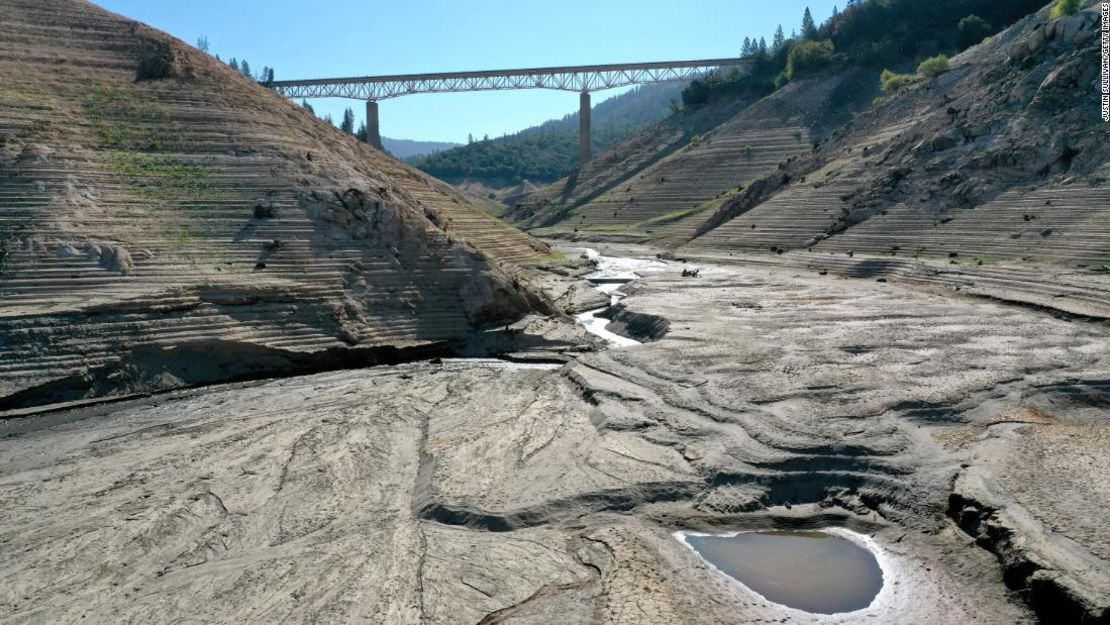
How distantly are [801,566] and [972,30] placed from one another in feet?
209

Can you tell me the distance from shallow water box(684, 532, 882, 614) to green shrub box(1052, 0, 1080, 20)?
3948 centimetres

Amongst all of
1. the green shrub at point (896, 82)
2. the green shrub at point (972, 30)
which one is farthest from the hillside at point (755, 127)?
the green shrub at point (896, 82)

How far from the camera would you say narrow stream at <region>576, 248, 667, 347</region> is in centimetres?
2048

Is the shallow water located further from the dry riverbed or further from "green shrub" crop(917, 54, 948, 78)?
"green shrub" crop(917, 54, 948, 78)

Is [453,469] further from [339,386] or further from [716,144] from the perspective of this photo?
[716,144]

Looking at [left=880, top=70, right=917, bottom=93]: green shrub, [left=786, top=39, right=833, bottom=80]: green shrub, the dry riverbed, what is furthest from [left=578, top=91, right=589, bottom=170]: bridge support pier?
the dry riverbed

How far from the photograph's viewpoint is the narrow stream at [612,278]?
20484 mm

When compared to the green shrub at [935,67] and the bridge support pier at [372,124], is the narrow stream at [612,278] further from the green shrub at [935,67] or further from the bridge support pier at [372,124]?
the bridge support pier at [372,124]

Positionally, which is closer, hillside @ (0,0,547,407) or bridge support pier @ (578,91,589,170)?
hillside @ (0,0,547,407)

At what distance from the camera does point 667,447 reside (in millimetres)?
10727

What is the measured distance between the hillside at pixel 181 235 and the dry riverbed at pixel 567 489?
153 centimetres

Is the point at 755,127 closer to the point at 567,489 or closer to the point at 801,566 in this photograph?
the point at 567,489

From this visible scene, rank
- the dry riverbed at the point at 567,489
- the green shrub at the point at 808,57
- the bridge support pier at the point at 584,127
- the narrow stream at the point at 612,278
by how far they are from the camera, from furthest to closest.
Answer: the bridge support pier at the point at 584,127 → the green shrub at the point at 808,57 → the narrow stream at the point at 612,278 → the dry riverbed at the point at 567,489

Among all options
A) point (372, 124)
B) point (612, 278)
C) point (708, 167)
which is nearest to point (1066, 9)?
point (708, 167)
